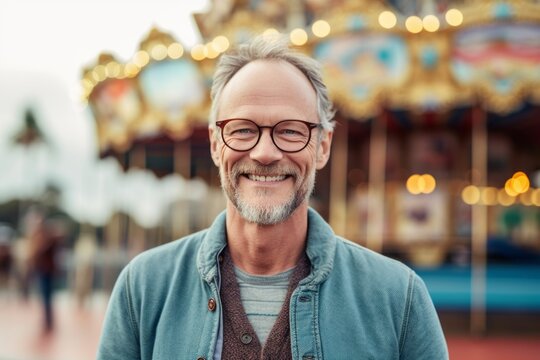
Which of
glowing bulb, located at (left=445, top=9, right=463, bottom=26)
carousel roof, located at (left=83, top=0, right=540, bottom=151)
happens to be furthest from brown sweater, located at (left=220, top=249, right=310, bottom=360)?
glowing bulb, located at (left=445, top=9, right=463, bottom=26)

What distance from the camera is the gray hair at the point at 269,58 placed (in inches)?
61.6

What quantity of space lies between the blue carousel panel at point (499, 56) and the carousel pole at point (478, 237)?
1009 millimetres

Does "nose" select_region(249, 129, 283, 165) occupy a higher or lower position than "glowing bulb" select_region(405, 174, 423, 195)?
higher

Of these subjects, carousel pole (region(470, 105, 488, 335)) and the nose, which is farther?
carousel pole (region(470, 105, 488, 335))

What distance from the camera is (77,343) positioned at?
6.89 m

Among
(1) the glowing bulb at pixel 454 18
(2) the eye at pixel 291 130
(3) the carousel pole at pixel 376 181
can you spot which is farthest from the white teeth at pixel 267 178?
(3) the carousel pole at pixel 376 181

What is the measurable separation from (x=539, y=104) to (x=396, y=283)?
26.3 ft

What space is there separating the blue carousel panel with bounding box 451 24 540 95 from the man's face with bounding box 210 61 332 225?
6.71m

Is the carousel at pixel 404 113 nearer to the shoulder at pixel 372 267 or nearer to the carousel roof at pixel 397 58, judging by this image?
the carousel roof at pixel 397 58

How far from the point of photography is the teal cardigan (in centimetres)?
142

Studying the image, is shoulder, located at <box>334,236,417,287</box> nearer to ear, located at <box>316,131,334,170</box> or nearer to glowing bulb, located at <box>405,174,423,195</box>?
ear, located at <box>316,131,334,170</box>

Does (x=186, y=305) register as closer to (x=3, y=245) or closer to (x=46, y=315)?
(x=46, y=315)

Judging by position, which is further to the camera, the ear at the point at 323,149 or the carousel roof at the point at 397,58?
the carousel roof at the point at 397,58

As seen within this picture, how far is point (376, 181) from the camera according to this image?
35.8 ft
